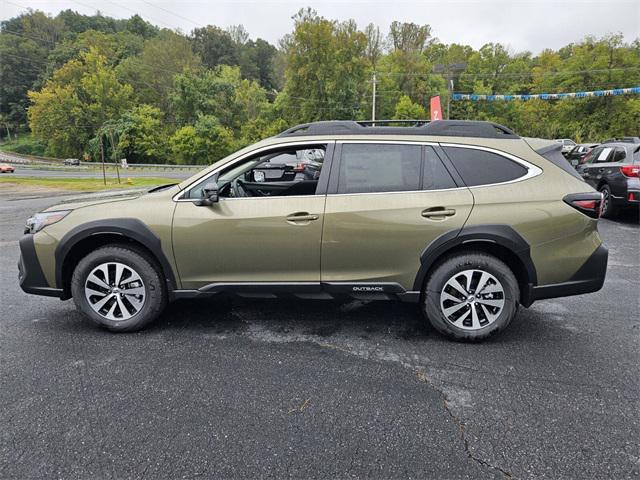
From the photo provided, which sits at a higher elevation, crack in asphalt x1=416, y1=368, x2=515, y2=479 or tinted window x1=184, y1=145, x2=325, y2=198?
tinted window x1=184, y1=145, x2=325, y2=198

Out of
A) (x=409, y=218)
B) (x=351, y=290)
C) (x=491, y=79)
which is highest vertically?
(x=491, y=79)

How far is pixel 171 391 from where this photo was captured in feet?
8.87

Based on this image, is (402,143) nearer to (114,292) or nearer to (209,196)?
(209,196)

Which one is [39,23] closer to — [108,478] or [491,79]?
[491,79]

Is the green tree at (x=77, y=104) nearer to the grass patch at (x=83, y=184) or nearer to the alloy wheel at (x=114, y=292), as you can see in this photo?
the grass patch at (x=83, y=184)

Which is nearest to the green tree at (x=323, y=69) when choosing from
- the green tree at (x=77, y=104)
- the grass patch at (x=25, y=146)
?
the green tree at (x=77, y=104)

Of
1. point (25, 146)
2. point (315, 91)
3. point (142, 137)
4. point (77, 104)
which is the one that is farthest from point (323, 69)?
point (25, 146)

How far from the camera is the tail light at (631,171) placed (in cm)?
841

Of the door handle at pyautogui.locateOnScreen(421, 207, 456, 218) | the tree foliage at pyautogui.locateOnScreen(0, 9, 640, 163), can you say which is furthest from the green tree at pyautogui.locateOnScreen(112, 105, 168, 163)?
the door handle at pyautogui.locateOnScreen(421, 207, 456, 218)

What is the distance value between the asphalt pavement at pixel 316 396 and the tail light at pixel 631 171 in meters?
5.79

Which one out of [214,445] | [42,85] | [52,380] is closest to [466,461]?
[214,445]

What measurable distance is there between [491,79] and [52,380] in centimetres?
6143

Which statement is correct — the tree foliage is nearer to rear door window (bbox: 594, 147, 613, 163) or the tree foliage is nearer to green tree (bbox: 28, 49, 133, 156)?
green tree (bbox: 28, 49, 133, 156)

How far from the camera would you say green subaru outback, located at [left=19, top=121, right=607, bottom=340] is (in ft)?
10.8
